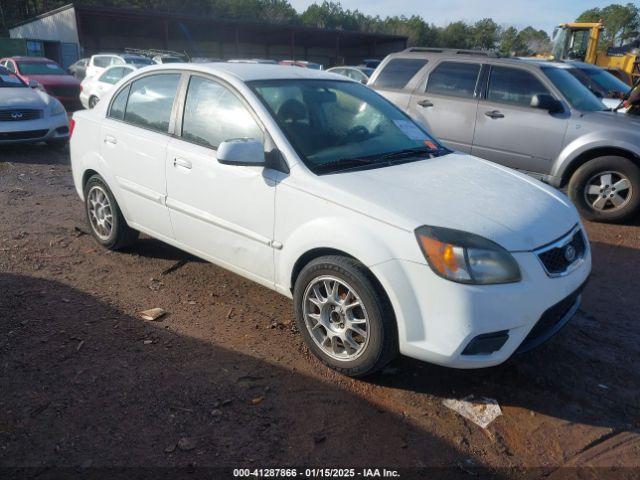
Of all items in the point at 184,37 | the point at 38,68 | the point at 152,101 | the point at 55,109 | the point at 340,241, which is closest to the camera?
the point at 340,241

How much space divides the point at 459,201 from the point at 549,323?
2.81 ft

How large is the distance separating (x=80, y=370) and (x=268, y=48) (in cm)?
4437

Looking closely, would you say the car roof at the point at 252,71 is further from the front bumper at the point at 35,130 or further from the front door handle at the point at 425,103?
the front bumper at the point at 35,130

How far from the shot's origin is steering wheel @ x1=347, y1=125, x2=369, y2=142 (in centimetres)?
371

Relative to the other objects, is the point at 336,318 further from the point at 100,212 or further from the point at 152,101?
the point at 100,212

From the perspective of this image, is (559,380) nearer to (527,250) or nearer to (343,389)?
(527,250)

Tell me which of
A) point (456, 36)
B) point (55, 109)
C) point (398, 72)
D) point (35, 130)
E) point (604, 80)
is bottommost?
point (35, 130)

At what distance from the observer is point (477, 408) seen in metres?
2.94

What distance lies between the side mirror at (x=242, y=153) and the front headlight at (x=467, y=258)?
3.71 ft

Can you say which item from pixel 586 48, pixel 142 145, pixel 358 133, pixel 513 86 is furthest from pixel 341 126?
pixel 586 48

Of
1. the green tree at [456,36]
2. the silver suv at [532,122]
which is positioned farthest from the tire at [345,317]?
the green tree at [456,36]

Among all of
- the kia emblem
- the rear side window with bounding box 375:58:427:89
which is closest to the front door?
the kia emblem

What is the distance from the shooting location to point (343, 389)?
3.06 meters

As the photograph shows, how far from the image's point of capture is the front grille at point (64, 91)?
49.0 ft
